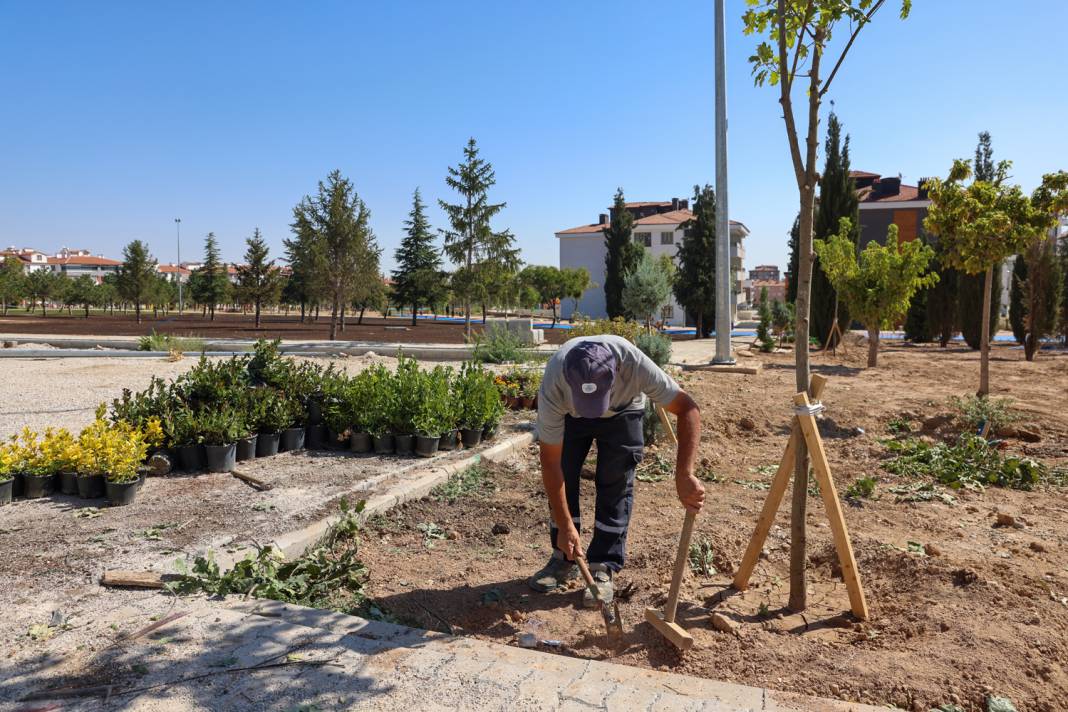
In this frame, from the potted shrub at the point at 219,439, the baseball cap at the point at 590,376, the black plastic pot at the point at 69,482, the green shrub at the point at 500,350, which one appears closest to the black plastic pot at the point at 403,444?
the potted shrub at the point at 219,439

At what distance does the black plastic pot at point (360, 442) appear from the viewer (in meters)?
6.08

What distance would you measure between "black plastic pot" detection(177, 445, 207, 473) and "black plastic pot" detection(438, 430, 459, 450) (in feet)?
6.09

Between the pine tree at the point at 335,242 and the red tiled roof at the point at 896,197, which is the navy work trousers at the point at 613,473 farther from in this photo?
the red tiled roof at the point at 896,197

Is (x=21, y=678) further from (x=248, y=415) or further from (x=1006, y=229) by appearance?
(x=1006, y=229)

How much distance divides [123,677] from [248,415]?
3381mm

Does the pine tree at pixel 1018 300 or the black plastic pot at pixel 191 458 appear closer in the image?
the black plastic pot at pixel 191 458

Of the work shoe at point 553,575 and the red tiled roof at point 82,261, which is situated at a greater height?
the red tiled roof at point 82,261

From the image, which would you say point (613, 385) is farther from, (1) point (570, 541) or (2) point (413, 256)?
(2) point (413, 256)

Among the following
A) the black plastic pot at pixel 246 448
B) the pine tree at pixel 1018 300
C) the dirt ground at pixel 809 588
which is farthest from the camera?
the pine tree at pixel 1018 300

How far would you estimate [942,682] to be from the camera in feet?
8.20

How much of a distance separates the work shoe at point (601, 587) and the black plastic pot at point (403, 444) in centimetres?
281

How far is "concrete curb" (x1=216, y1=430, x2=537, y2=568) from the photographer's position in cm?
376

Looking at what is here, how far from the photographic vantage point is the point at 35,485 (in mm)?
4574

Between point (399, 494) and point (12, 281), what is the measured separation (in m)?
61.6
